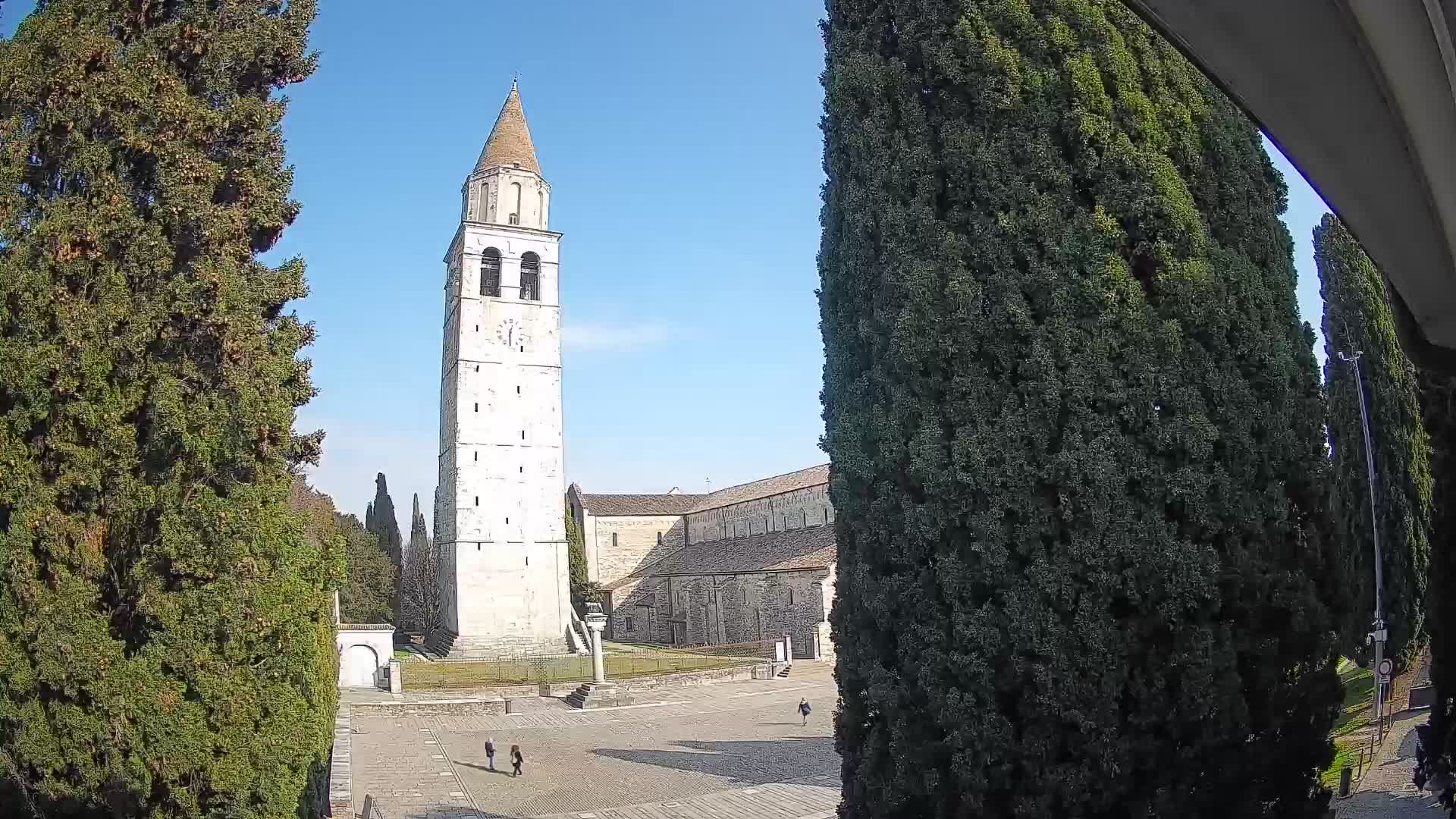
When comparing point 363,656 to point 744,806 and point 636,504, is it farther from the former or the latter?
point 636,504

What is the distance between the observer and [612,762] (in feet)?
57.1

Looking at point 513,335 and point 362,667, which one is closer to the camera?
point 362,667

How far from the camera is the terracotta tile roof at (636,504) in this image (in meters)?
50.0

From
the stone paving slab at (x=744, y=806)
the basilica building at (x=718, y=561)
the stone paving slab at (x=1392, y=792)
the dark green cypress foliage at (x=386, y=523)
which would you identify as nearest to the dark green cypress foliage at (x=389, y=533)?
the dark green cypress foliage at (x=386, y=523)

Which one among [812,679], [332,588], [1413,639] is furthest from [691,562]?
[332,588]

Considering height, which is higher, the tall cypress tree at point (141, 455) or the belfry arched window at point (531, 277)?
the belfry arched window at point (531, 277)

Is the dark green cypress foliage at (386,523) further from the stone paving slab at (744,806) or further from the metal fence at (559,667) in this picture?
the stone paving slab at (744,806)

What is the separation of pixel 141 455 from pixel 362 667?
23973 millimetres

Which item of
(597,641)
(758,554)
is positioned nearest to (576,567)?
(758,554)

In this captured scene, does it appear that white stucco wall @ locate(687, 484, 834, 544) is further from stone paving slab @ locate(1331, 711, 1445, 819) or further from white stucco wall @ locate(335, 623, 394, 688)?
stone paving slab @ locate(1331, 711, 1445, 819)


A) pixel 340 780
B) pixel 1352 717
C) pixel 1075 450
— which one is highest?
pixel 1075 450

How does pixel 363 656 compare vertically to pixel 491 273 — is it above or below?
below

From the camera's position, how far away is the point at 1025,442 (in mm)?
5363

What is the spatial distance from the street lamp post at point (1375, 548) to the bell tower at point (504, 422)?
27633 millimetres
